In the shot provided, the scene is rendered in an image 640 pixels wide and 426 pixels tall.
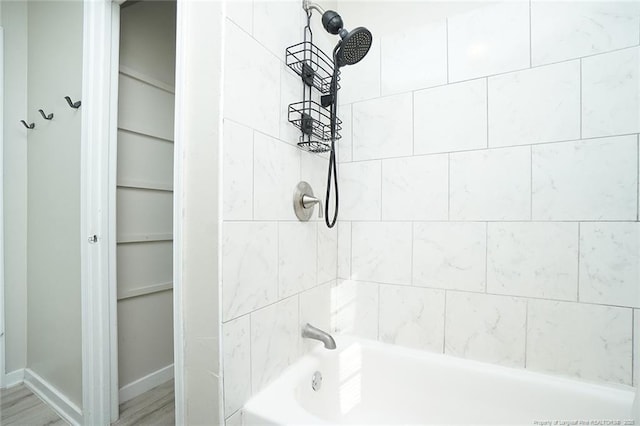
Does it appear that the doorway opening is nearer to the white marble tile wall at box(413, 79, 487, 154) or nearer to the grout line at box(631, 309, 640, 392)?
the white marble tile wall at box(413, 79, 487, 154)

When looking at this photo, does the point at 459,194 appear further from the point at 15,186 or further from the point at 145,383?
the point at 15,186

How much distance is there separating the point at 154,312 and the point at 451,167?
1.99 metres

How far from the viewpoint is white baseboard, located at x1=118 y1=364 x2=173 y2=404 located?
1669mm

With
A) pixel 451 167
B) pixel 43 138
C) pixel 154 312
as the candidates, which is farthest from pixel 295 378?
pixel 43 138

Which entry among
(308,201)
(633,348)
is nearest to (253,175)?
(308,201)

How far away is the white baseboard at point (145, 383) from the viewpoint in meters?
1.67

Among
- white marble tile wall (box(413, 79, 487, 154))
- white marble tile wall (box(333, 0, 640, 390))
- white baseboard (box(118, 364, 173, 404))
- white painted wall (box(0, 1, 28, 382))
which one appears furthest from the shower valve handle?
white painted wall (box(0, 1, 28, 382))

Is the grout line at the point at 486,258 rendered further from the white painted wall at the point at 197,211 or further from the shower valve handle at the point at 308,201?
the white painted wall at the point at 197,211

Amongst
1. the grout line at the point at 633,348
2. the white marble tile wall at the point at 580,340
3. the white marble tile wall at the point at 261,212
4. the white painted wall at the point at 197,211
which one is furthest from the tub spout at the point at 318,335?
the grout line at the point at 633,348

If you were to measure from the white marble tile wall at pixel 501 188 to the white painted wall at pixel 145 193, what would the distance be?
4.03 feet

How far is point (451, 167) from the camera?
1304 millimetres

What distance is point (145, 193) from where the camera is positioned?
Result: 183 centimetres

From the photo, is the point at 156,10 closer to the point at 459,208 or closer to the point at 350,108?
the point at 350,108

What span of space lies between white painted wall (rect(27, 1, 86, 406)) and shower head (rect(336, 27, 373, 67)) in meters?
1.34
